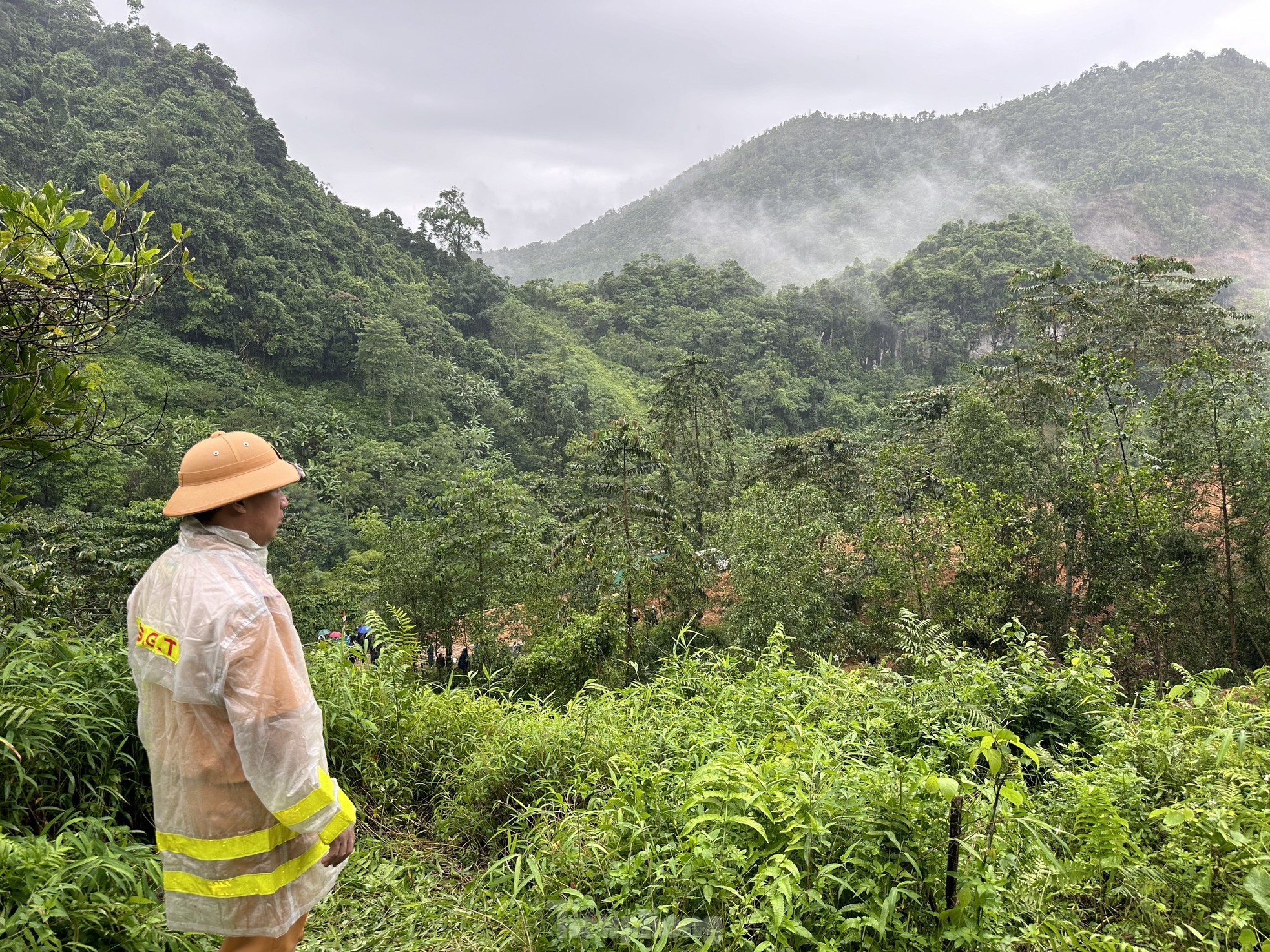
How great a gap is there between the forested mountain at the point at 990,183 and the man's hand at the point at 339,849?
73.0m

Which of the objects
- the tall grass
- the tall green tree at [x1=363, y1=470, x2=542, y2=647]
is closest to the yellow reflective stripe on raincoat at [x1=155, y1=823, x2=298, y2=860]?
the tall grass

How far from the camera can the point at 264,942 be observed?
165 cm

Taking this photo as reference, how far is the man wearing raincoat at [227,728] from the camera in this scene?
150cm

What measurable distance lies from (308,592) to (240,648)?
14031mm

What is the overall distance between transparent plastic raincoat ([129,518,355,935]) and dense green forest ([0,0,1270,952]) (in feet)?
2.13

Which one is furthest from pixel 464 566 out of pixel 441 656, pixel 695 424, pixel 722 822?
pixel 722 822

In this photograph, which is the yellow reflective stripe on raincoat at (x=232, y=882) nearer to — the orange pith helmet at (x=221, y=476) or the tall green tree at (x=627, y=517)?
the orange pith helmet at (x=221, y=476)

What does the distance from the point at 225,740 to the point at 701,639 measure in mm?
12622

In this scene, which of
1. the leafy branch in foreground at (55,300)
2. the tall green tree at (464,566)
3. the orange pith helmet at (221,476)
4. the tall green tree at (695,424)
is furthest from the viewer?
the tall green tree at (695,424)

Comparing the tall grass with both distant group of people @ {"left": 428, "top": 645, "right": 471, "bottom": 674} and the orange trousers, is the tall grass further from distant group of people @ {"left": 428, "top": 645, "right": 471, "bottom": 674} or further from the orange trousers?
distant group of people @ {"left": 428, "top": 645, "right": 471, "bottom": 674}

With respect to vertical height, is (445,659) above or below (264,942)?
below

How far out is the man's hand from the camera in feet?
5.56

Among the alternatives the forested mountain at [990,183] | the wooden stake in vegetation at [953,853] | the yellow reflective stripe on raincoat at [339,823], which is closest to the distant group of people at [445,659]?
the yellow reflective stripe on raincoat at [339,823]

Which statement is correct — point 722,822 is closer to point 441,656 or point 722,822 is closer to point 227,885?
point 227,885
